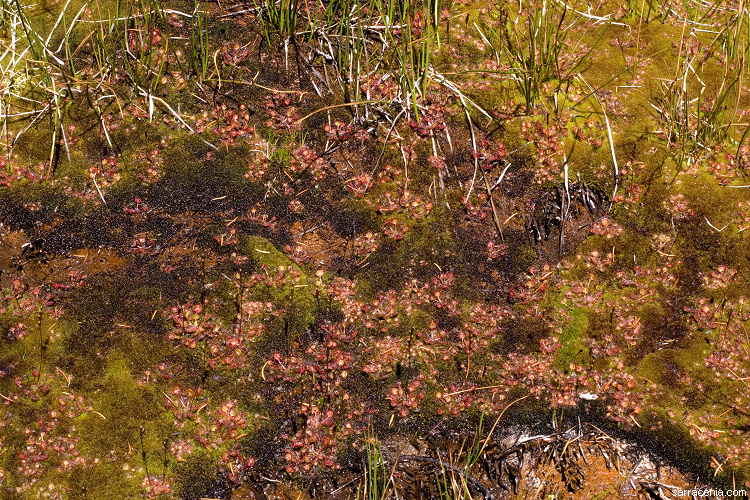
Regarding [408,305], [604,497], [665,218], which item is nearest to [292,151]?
[408,305]

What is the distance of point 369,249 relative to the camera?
4.05 meters

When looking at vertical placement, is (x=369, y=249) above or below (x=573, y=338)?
above

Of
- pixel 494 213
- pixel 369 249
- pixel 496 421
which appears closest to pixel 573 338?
pixel 496 421

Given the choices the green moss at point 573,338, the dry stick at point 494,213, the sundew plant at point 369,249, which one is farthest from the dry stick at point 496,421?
the dry stick at point 494,213

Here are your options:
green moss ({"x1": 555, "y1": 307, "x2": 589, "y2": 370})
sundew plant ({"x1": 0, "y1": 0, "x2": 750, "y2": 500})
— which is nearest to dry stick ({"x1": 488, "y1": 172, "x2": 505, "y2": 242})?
sundew plant ({"x1": 0, "y1": 0, "x2": 750, "y2": 500})

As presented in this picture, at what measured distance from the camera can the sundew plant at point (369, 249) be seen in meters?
3.56

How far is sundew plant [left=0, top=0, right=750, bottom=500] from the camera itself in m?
3.56

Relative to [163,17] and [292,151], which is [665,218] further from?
[163,17]

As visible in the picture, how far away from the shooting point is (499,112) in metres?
4.52

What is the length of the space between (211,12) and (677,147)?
3871 millimetres

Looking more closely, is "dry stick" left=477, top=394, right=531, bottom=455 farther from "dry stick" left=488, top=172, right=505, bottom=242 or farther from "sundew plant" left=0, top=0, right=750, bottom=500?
"dry stick" left=488, top=172, right=505, bottom=242

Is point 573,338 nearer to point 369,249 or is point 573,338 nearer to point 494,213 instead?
point 494,213

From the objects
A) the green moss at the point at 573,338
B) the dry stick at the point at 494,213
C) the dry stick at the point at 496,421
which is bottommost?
the dry stick at the point at 496,421

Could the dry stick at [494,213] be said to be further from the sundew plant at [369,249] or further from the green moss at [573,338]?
the green moss at [573,338]
